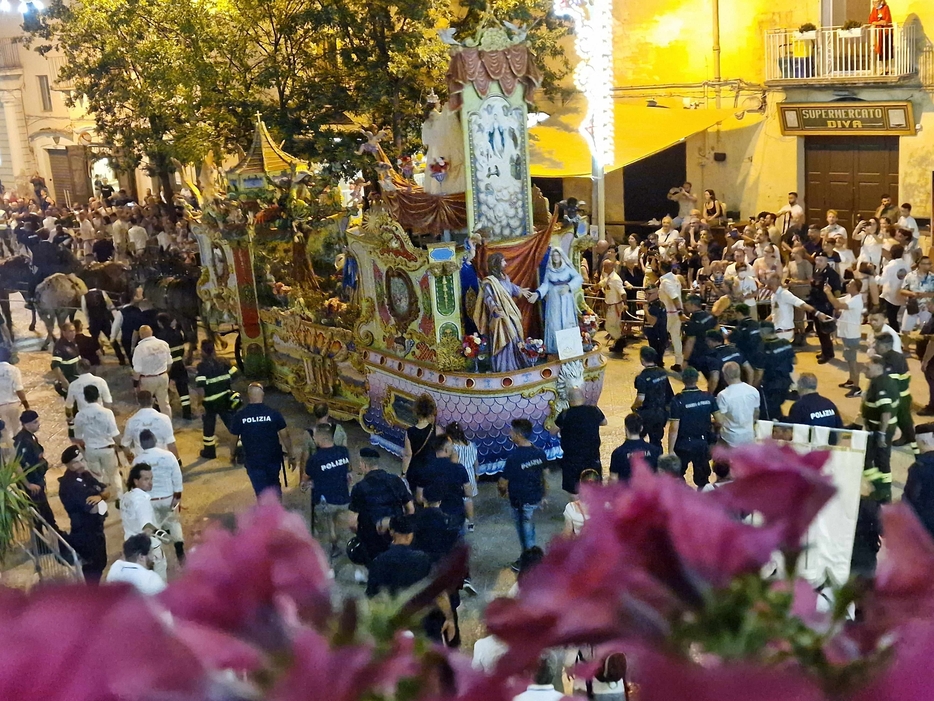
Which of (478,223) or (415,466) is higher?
(478,223)

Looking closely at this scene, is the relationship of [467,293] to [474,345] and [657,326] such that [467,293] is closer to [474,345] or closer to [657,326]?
[474,345]

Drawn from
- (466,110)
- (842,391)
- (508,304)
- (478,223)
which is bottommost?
(842,391)

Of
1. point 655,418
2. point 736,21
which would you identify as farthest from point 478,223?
point 736,21

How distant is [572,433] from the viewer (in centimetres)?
935

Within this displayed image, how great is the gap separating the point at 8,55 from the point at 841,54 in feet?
87.0

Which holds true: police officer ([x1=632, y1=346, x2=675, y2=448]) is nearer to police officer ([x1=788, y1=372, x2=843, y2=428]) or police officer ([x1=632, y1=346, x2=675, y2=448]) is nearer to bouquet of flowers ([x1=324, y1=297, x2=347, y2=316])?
police officer ([x1=788, y1=372, x2=843, y2=428])

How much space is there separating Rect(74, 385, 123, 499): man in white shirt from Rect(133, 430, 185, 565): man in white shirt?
1300mm

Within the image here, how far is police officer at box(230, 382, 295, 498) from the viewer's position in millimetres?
9609

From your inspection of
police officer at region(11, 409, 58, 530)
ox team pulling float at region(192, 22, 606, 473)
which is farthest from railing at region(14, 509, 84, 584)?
ox team pulling float at region(192, 22, 606, 473)

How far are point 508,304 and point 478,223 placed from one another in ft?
3.14

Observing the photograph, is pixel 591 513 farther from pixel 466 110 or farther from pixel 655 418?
pixel 466 110

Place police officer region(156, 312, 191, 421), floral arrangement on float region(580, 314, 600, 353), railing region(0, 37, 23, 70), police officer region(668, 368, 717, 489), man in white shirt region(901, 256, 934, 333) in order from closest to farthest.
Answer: police officer region(668, 368, 717, 489)
floral arrangement on float region(580, 314, 600, 353)
police officer region(156, 312, 191, 421)
man in white shirt region(901, 256, 934, 333)
railing region(0, 37, 23, 70)

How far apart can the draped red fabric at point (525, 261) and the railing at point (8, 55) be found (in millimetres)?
28881

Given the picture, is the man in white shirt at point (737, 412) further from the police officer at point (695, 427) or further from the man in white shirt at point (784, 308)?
the man in white shirt at point (784, 308)
